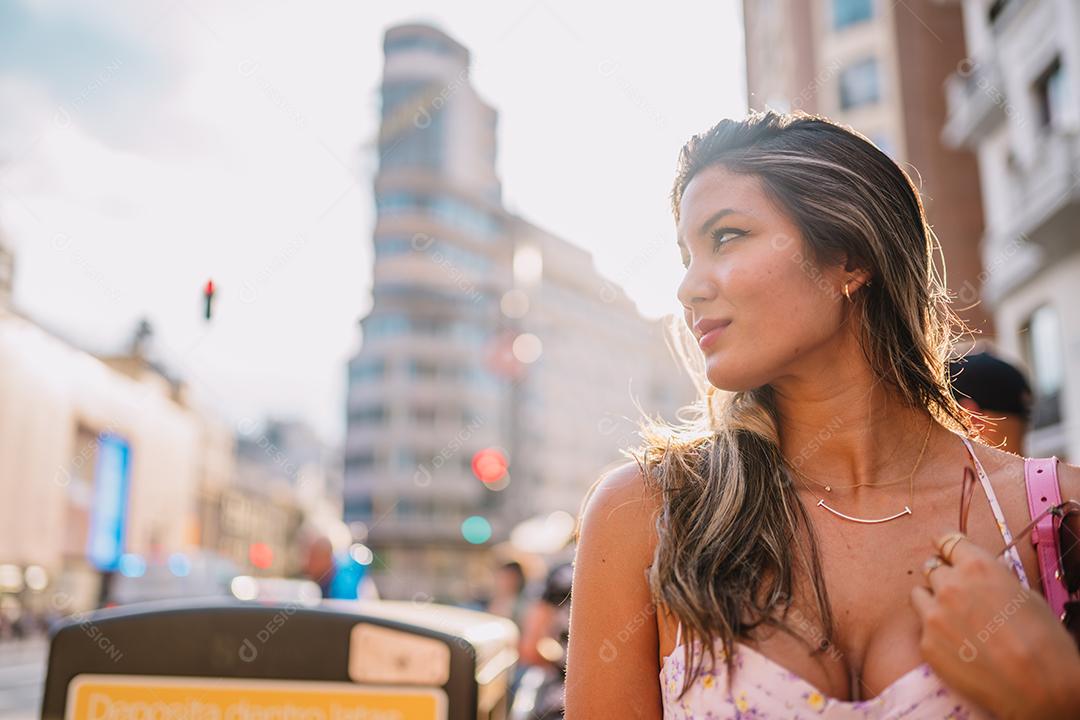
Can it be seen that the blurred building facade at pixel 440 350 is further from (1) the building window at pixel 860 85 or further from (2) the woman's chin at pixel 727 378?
(2) the woman's chin at pixel 727 378

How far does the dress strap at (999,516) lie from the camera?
61.9 inches

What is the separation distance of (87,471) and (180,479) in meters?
9.71

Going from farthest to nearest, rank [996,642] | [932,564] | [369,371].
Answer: [369,371], [932,564], [996,642]

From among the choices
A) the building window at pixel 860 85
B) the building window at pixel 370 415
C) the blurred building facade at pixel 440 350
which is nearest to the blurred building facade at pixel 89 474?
the building window at pixel 370 415

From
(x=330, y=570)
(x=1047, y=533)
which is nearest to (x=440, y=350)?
(x=330, y=570)

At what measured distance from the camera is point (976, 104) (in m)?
15.9

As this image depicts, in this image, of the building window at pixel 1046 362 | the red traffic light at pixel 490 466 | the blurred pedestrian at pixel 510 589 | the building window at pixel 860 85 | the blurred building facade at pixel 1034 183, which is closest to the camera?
the blurred pedestrian at pixel 510 589

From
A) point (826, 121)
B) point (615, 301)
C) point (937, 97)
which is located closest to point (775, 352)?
point (826, 121)

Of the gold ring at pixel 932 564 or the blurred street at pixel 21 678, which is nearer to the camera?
the gold ring at pixel 932 564

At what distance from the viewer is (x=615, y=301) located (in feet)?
258

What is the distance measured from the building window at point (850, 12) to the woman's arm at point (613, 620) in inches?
942

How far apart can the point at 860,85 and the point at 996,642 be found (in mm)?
23463

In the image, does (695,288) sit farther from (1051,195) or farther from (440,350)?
(440,350)

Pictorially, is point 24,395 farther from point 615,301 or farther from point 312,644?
point 615,301
